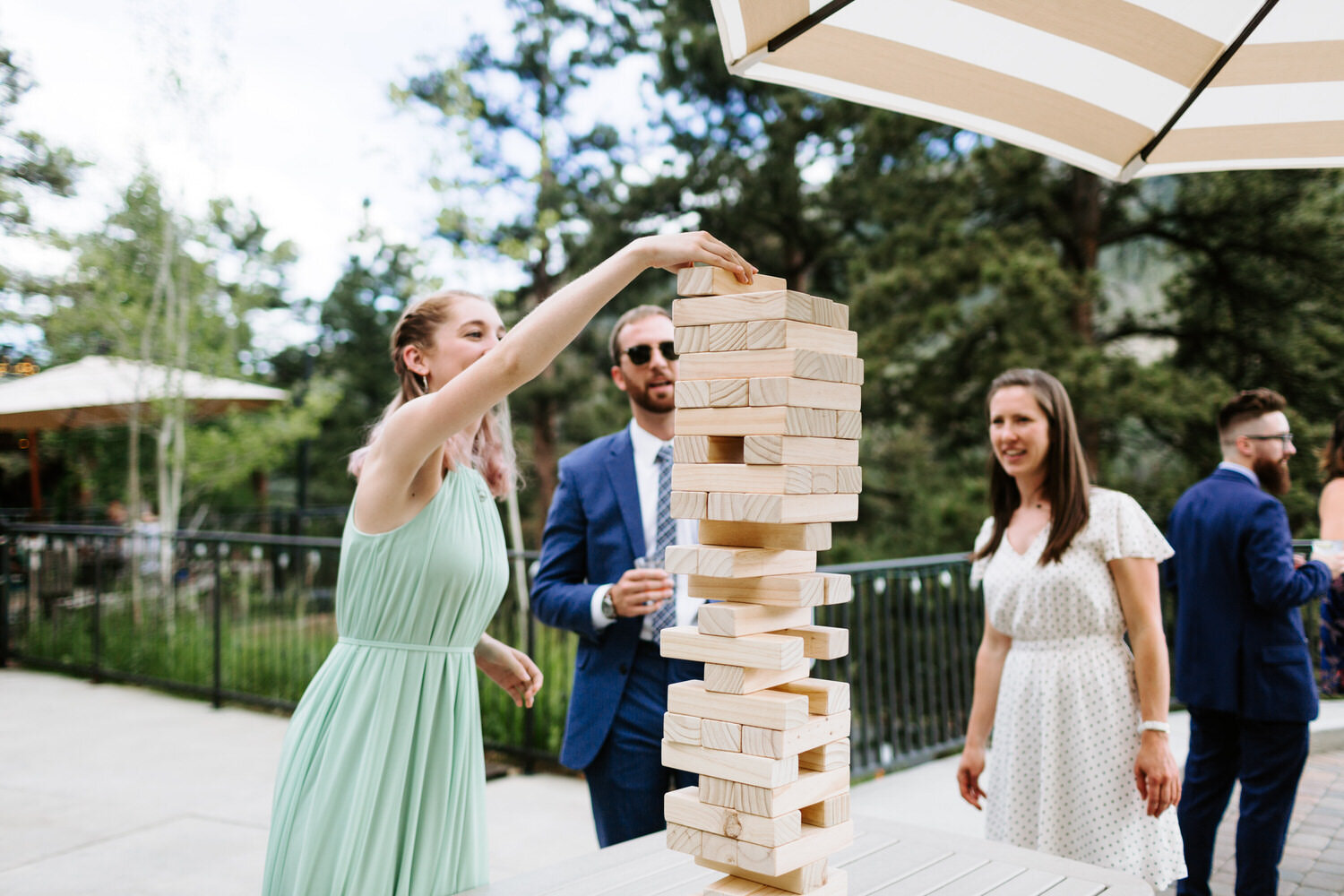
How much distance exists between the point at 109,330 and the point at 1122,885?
11.1 m

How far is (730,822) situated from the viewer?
148 cm

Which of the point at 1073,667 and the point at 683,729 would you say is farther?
the point at 1073,667

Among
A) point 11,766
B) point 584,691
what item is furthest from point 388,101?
point 584,691

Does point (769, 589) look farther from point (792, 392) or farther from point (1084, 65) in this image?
point (1084, 65)

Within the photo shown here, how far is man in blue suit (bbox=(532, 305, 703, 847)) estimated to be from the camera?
2.42 m

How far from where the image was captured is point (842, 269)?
1582 cm

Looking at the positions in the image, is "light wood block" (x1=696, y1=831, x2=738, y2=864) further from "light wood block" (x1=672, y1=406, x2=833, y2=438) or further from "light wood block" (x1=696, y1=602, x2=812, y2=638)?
"light wood block" (x1=672, y1=406, x2=833, y2=438)

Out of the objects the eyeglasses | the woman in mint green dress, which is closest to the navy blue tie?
the eyeglasses

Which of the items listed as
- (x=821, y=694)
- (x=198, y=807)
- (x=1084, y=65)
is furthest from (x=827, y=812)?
(x=198, y=807)

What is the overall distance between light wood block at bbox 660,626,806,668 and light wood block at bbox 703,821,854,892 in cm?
21

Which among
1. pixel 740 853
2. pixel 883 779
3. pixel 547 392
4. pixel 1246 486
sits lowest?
pixel 883 779

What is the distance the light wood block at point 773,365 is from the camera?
144 cm

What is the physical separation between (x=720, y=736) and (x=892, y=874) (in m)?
0.76

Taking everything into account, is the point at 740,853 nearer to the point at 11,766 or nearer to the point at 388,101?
the point at 11,766
